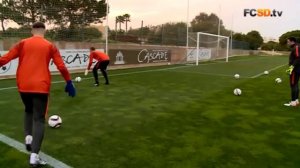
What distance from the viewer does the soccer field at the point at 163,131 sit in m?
5.22

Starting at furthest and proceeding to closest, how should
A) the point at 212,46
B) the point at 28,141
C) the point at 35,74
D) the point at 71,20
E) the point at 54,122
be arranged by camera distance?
the point at 212,46 → the point at 71,20 → the point at 54,122 → the point at 28,141 → the point at 35,74

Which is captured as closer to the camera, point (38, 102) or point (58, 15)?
point (38, 102)

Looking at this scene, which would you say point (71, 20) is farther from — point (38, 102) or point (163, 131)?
point (38, 102)

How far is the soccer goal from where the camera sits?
1297 inches

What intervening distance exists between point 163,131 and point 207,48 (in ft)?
103

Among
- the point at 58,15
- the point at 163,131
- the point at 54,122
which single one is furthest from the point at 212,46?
the point at 54,122

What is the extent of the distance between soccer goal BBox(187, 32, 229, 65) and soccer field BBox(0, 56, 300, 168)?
21.3 m

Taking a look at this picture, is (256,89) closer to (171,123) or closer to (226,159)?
(171,123)

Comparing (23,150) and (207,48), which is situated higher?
(207,48)

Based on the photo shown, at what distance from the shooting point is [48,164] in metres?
4.86

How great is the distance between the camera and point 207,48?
123 feet

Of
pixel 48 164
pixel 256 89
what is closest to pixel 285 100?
pixel 256 89

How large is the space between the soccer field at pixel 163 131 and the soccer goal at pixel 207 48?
838 inches

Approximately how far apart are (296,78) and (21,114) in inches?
282
